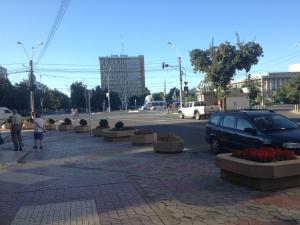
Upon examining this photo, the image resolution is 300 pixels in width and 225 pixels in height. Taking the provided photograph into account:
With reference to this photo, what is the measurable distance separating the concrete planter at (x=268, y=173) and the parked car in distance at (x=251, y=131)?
3035 mm

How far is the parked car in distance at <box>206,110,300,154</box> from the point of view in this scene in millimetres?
12086

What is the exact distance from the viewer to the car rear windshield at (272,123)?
13.1m

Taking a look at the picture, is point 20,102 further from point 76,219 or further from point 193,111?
point 76,219

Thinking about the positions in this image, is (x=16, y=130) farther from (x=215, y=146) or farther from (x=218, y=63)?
(x=218, y=63)

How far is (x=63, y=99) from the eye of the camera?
166 m

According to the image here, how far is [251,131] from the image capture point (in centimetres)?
1295

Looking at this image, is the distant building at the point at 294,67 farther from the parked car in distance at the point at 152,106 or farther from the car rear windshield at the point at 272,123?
the car rear windshield at the point at 272,123

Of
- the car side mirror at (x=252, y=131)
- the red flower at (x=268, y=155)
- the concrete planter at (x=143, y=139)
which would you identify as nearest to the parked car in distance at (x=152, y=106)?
the concrete planter at (x=143, y=139)

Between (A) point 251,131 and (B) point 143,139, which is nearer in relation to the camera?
(A) point 251,131

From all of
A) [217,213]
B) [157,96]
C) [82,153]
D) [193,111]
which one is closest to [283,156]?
[217,213]

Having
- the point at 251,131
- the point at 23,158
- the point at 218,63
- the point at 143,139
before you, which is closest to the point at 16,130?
the point at 23,158

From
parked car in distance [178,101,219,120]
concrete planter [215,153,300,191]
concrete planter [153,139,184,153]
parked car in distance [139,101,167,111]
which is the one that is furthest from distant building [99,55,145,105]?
concrete planter [215,153,300,191]

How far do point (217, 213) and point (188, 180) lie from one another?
9.64 ft

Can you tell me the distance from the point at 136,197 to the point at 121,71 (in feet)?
344
